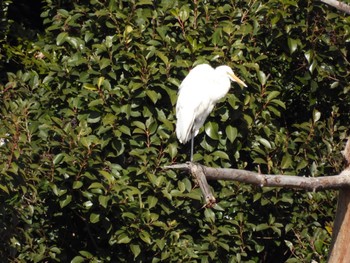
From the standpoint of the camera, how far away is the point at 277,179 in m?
4.70

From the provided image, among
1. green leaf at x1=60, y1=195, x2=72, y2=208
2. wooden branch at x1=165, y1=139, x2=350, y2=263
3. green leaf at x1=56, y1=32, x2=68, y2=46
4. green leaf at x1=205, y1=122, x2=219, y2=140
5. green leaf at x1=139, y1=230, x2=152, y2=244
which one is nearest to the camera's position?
wooden branch at x1=165, y1=139, x2=350, y2=263

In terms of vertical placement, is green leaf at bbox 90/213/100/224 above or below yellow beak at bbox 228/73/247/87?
below

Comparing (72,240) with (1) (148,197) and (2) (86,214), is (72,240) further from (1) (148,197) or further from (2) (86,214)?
(1) (148,197)

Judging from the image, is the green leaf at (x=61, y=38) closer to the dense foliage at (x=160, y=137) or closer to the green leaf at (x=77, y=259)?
the dense foliage at (x=160, y=137)

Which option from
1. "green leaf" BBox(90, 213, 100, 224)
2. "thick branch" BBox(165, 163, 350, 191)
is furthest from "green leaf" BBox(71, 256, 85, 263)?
"thick branch" BBox(165, 163, 350, 191)

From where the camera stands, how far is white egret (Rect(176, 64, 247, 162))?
19.0 ft

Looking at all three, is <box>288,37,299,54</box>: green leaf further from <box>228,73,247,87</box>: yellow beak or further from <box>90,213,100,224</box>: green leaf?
<box>90,213,100,224</box>: green leaf

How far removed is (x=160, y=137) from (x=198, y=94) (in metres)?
0.38

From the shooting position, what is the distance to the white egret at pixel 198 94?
5781mm

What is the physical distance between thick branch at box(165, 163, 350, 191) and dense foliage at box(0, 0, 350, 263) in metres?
1.14

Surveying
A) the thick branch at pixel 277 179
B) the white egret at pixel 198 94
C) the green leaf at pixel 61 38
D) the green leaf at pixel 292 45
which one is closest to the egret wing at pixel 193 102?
the white egret at pixel 198 94

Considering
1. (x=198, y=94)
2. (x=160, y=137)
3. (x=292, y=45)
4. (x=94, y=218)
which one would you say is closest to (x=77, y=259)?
(x=94, y=218)

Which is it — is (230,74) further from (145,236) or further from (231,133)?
(145,236)

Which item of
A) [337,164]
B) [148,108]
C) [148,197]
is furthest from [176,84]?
[337,164]
